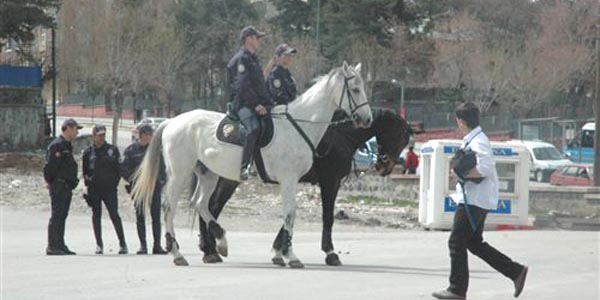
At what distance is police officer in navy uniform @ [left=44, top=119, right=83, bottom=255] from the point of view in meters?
16.0

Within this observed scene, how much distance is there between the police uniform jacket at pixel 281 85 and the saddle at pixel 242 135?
845mm

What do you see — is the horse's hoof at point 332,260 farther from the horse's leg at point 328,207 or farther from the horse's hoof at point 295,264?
the horse's hoof at point 295,264

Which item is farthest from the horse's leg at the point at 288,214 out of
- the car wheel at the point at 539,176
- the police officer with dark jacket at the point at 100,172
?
the car wheel at the point at 539,176

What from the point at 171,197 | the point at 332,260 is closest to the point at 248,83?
the point at 171,197

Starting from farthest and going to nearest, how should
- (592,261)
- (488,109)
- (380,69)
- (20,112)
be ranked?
1. (488,109)
2. (380,69)
3. (20,112)
4. (592,261)

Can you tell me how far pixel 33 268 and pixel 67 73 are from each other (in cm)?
4933

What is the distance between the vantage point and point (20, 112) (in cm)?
4425

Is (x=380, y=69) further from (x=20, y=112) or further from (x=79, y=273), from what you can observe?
(x=79, y=273)

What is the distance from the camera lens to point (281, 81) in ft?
47.7

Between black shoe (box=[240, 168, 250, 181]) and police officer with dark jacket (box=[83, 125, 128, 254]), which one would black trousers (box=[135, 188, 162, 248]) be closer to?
police officer with dark jacket (box=[83, 125, 128, 254])

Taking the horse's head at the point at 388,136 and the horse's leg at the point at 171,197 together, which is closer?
the horse's leg at the point at 171,197

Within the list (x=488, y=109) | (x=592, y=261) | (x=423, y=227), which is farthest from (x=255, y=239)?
(x=488, y=109)

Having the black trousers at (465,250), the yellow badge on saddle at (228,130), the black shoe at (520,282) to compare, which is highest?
the yellow badge on saddle at (228,130)

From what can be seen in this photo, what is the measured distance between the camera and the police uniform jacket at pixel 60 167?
15984 millimetres
